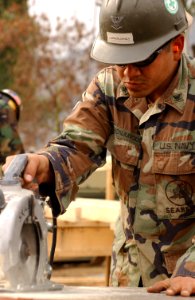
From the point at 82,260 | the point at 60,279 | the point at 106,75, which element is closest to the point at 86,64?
the point at 82,260

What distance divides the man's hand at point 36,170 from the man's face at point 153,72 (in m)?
0.57

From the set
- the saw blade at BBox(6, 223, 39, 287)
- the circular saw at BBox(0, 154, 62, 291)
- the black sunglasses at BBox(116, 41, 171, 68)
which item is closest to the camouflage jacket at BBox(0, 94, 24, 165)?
the black sunglasses at BBox(116, 41, 171, 68)

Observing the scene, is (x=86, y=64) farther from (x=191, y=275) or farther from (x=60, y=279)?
(x=191, y=275)

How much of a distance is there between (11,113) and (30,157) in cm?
667

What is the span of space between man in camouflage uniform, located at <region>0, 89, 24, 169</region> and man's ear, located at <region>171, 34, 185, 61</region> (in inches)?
243

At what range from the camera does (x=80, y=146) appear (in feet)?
20.1

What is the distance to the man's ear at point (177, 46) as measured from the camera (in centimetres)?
600

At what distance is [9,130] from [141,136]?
6.12m

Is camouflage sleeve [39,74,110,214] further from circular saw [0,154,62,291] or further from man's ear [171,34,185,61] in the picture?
circular saw [0,154,62,291]

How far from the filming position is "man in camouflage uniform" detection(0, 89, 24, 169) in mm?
12141

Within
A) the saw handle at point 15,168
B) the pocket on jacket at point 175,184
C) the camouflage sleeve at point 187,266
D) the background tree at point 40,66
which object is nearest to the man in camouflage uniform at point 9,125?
the pocket on jacket at point 175,184

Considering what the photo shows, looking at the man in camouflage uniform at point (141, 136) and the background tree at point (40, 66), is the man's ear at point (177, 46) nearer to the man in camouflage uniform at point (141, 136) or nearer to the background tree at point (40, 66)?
the man in camouflage uniform at point (141, 136)

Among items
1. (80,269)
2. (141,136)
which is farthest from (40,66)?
(141,136)

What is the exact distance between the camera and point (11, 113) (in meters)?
12.3
